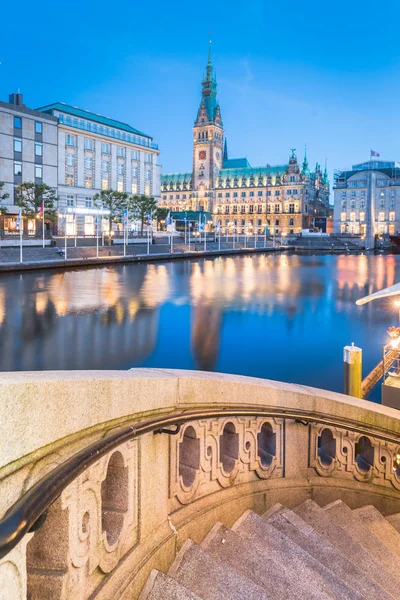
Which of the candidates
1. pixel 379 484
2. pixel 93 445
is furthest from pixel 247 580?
pixel 379 484

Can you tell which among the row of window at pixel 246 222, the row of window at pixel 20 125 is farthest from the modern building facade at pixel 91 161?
the row of window at pixel 246 222

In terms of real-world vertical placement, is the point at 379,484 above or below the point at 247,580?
below

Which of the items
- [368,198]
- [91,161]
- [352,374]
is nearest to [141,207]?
[91,161]

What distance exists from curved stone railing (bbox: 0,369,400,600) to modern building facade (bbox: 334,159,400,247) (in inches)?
5395

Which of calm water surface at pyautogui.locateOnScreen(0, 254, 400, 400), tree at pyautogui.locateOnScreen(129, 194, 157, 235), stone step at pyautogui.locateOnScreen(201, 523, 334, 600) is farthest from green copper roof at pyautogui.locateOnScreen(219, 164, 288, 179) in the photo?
stone step at pyautogui.locateOnScreen(201, 523, 334, 600)

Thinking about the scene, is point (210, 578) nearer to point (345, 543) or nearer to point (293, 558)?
point (293, 558)

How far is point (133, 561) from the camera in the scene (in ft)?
11.3

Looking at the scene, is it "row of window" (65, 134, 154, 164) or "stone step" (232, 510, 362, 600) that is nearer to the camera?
"stone step" (232, 510, 362, 600)

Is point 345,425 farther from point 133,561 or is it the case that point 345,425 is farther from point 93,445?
point 93,445

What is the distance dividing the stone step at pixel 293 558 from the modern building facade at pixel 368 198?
454 feet

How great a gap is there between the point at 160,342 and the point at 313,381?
6.45m

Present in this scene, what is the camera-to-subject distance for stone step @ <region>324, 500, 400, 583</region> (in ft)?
18.1

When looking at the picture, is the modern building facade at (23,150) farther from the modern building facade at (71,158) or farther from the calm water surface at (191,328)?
the calm water surface at (191,328)

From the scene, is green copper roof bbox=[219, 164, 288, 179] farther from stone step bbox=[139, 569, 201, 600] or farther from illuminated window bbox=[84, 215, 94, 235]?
stone step bbox=[139, 569, 201, 600]
